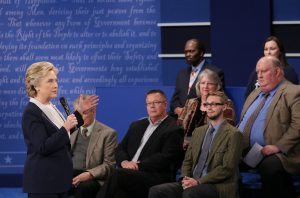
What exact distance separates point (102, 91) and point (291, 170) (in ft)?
7.29

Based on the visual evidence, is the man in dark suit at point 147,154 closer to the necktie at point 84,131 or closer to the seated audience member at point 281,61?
the necktie at point 84,131

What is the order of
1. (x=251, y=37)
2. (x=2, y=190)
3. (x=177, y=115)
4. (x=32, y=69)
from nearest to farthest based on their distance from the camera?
(x=32, y=69) → (x=177, y=115) → (x=251, y=37) → (x=2, y=190)

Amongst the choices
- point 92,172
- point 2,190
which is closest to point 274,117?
point 92,172

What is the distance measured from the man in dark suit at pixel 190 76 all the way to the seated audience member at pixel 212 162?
0.97 metres

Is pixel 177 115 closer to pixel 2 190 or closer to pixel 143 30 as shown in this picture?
pixel 143 30

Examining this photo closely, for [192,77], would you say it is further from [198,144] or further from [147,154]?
[198,144]

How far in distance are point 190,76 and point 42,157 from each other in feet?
8.83

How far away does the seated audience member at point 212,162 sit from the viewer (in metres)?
5.29

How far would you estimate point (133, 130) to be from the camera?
6.14 meters

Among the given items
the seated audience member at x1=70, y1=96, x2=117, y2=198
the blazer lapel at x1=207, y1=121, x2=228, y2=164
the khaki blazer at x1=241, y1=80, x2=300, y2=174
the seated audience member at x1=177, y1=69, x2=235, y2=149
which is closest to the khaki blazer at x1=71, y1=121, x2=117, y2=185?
the seated audience member at x1=70, y1=96, x2=117, y2=198

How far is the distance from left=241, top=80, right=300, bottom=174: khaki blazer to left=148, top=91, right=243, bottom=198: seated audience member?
32 cm

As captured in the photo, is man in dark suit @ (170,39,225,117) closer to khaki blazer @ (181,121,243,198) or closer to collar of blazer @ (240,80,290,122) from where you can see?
collar of blazer @ (240,80,290,122)

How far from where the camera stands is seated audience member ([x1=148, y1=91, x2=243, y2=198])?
208 inches

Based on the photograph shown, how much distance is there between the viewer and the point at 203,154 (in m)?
5.50
